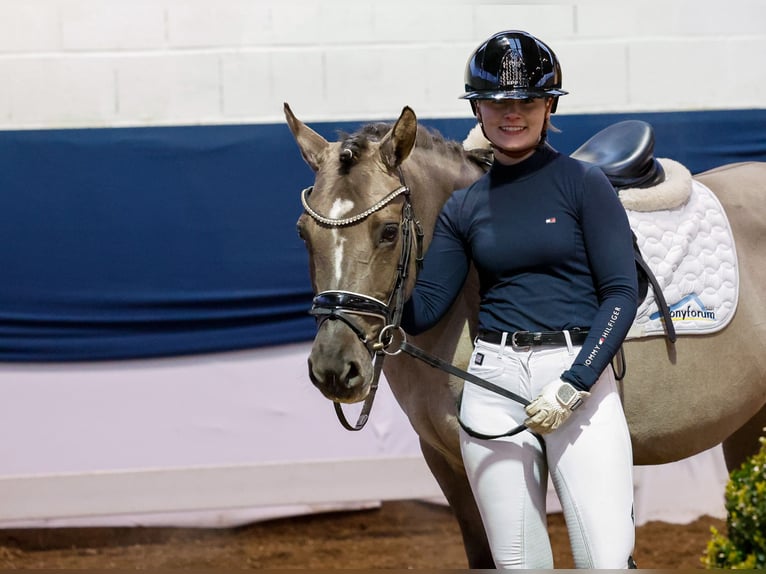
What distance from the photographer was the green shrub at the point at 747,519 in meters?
2.44

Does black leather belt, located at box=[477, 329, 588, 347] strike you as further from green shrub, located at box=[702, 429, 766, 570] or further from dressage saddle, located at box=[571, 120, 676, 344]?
green shrub, located at box=[702, 429, 766, 570]

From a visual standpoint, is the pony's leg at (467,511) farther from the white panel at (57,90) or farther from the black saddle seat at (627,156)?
the white panel at (57,90)

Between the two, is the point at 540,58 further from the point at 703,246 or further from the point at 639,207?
the point at 703,246

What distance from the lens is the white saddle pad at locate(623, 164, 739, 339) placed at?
232 centimetres

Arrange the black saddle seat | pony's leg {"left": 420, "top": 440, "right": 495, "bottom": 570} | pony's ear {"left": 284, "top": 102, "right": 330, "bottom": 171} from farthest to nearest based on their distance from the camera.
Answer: the black saddle seat, pony's leg {"left": 420, "top": 440, "right": 495, "bottom": 570}, pony's ear {"left": 284, "top": 102, "right": 330, "bottom": 171}

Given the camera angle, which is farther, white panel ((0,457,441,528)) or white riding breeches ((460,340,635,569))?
white panel ((0,457,441,528))

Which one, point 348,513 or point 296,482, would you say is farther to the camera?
point 348,513

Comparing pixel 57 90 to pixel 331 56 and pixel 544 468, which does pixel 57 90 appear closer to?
pixel 331 56

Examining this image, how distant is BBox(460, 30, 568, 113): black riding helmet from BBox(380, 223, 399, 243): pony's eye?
30 cm

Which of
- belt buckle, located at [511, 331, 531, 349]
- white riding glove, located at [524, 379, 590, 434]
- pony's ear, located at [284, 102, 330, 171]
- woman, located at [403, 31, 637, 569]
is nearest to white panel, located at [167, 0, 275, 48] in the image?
pony's ear, located at [284, 102, 330, 171]

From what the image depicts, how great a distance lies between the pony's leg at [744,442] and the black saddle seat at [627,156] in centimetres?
92

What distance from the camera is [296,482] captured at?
12.7 feet

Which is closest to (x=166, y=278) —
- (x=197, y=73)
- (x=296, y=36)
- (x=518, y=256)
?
(x=197, y=73)

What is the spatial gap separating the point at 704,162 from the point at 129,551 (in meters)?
2.96
